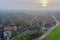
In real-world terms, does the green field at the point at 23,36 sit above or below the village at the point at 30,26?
below

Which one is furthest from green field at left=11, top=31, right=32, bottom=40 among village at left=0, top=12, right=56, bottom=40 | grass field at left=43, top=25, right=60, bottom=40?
grass field at left=43, top=25, right=60, bottom=40

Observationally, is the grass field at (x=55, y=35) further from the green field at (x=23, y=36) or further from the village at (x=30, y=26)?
the green field at (x=23, y=36)

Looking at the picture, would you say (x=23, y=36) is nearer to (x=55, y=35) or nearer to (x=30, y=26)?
(x=30, y=26)

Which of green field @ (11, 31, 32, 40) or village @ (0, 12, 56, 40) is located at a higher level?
village @ (0, 12, 56, 40)

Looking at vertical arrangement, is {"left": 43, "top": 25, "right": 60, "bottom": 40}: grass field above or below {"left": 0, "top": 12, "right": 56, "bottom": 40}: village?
below

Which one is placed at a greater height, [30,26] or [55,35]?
[30,26]

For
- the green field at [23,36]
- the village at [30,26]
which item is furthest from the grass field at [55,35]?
the green field at [23,36]

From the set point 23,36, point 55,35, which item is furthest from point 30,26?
point 55,35

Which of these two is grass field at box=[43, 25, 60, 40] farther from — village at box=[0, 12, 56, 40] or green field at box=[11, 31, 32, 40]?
green field at box=[11, 31, 32, 40]

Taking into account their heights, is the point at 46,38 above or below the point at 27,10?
below
